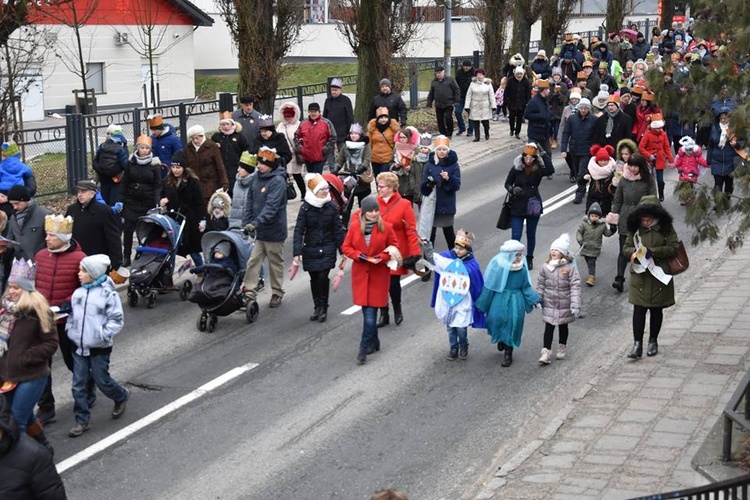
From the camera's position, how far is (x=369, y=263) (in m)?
13.2

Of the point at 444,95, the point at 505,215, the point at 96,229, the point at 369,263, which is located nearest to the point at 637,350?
the point at 369,263

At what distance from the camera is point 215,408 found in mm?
11828

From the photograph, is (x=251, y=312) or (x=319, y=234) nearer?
(x=319, y=234)

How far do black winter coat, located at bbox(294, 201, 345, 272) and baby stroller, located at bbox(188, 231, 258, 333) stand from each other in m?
0.82

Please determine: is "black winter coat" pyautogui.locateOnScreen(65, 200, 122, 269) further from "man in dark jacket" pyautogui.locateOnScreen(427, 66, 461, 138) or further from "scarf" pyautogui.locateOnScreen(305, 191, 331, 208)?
"man in dark jacket" pyautogui.locateOnScreen(427, 66, 461, 138)

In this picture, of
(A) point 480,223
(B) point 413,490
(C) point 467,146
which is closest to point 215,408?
(B) point 413,490

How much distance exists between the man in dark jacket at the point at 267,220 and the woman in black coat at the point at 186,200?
0.92 m

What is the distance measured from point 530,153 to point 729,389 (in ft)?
17.9

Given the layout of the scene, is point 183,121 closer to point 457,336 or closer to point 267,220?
point 267,220

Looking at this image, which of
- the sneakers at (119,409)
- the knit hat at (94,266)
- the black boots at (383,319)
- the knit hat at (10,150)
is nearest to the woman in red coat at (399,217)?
the black boots at (383,319)

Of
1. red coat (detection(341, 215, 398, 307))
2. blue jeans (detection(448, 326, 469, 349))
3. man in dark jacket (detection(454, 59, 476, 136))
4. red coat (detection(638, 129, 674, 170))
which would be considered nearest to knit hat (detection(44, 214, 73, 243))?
red coat (detection(341, 215, 398, 307))

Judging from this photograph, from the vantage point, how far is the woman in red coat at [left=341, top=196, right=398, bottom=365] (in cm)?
1313

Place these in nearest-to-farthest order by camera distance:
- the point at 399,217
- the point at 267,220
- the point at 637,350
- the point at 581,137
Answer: the point at 637,350 < the point at 399,217 < the point at 267,220 < the point at 581,137

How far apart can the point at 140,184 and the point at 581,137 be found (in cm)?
824
